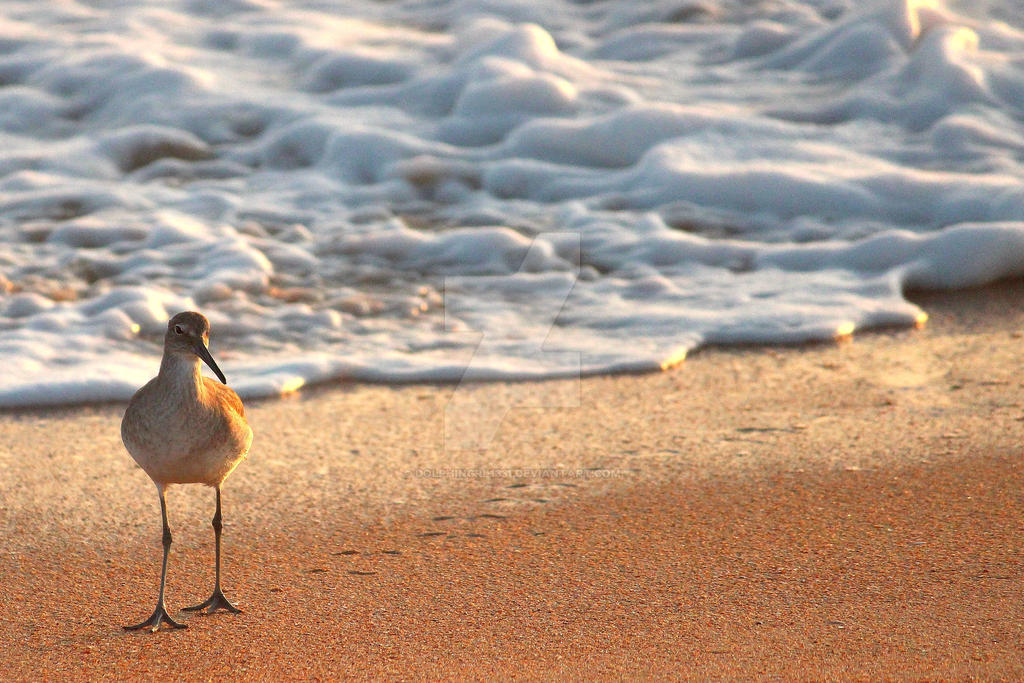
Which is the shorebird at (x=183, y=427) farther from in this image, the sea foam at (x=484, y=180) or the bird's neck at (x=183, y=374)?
the sea foam at (x=484, y=180)

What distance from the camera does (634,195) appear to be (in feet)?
21.5

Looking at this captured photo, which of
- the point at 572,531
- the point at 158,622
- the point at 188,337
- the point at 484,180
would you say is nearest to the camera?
the point at 158,622

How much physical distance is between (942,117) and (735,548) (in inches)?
184

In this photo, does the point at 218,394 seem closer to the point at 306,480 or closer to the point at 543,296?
the point at 306,480

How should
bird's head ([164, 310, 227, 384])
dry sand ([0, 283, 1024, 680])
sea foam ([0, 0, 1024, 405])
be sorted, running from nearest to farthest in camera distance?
dry sand ([0, 283, 1024, 680]), bird's head ([164, 310, 227, 384]), sea foam ([0, 0, 1024, 405])

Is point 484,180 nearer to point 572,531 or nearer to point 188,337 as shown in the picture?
point 572,531

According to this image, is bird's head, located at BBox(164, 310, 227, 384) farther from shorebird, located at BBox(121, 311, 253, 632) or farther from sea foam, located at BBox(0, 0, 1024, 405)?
sea foam, located at BBox(0, 0, 1024, 405)

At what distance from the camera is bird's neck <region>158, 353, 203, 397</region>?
9.50ft

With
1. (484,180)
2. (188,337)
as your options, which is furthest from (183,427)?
(484,180)

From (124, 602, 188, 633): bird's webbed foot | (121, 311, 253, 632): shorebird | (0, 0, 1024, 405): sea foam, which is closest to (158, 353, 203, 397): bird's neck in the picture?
(121, 311, 253, 632): shorebird

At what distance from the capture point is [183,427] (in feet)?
9.41

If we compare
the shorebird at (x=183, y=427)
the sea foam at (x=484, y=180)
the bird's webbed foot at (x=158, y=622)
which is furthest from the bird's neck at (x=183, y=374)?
the sea foam at (x=484, y=180)

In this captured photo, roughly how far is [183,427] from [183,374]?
0.13 m

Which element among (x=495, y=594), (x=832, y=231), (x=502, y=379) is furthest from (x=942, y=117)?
(x=495, y=594)
